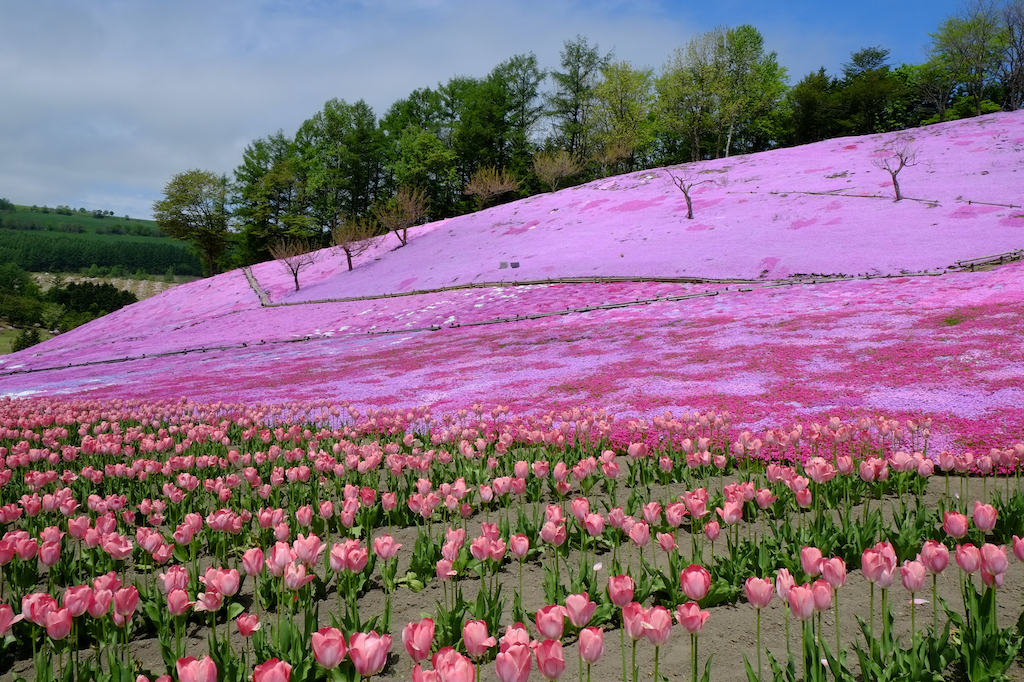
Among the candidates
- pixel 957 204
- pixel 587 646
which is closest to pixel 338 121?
pixel 957 204

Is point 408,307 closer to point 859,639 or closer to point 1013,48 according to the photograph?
point 859,639

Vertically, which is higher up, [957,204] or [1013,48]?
[1013,48]

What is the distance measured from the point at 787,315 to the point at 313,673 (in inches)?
543

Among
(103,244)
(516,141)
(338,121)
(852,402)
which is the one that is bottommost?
(852,402)

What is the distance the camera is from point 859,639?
277cm

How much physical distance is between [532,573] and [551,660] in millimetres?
2363

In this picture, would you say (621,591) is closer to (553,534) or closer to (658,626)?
(658,626)

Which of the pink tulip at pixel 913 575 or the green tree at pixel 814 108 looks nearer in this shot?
the pink tulip at pixel 913 575

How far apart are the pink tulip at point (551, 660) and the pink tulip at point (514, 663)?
0.04m

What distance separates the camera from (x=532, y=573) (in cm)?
376

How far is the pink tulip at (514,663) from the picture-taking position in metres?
1.53

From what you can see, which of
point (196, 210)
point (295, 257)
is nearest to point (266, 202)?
point (196, 210)

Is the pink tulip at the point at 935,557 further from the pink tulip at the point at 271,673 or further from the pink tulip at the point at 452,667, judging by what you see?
the pink tulip at the point at 271,673

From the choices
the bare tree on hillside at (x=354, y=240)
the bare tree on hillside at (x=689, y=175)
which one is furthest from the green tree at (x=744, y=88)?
the bare tree on hillside at (x=354, y=240)
